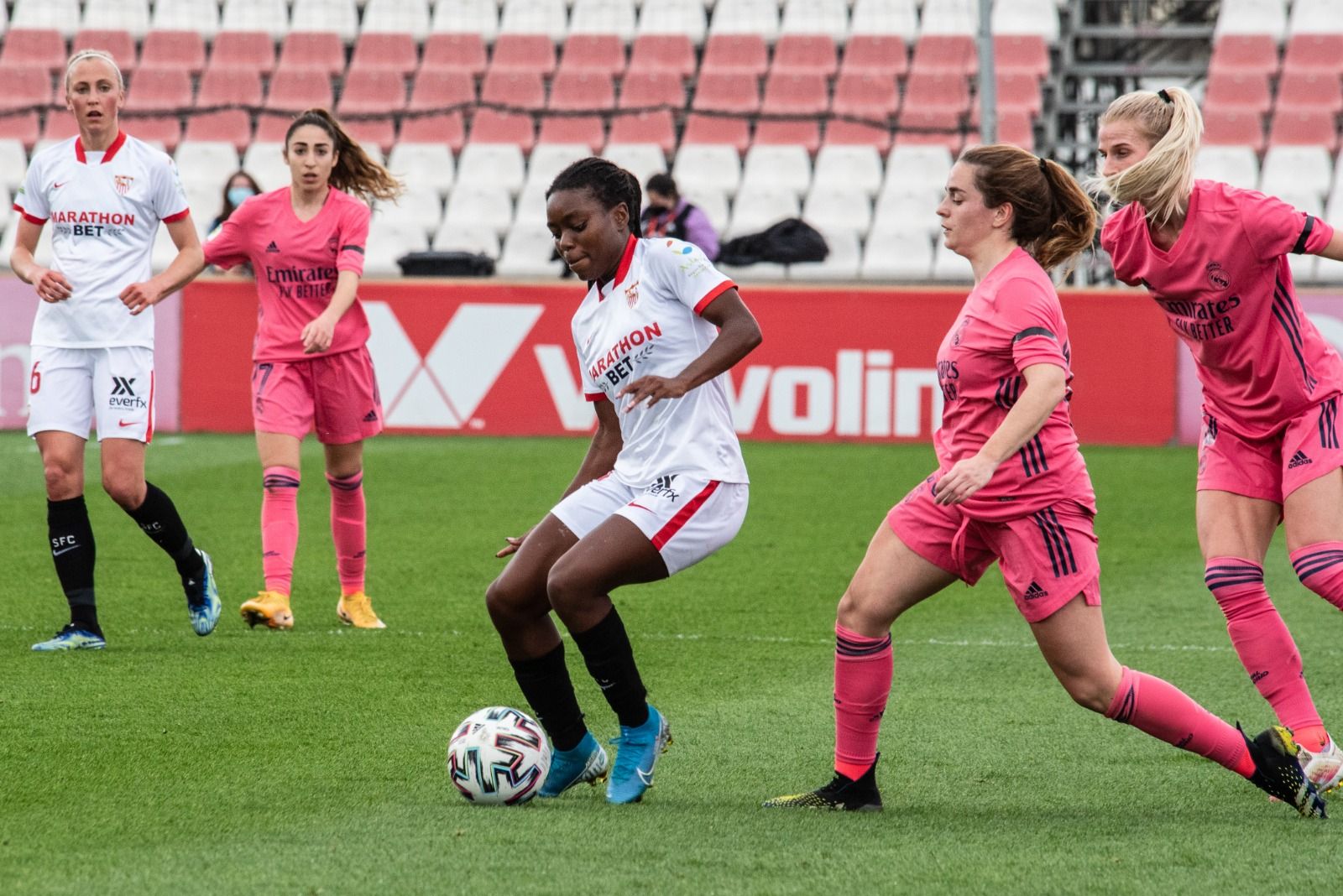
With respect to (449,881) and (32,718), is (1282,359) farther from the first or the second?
(32,718)

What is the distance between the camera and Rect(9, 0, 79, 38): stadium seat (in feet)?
68.1

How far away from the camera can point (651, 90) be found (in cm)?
1984

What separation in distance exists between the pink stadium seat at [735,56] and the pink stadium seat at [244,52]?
497 cm

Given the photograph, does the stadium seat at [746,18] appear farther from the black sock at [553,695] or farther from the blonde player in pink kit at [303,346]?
the black sock at [553,695]

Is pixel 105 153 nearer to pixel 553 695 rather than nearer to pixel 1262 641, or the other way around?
pixel 553 695

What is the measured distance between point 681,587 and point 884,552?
13.8 feet

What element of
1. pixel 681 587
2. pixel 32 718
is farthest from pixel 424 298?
pixel 32 718

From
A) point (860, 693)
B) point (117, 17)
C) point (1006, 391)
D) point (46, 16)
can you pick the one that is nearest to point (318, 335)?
point (860, 693)

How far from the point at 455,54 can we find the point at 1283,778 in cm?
1741

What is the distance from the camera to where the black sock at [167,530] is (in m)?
6.95

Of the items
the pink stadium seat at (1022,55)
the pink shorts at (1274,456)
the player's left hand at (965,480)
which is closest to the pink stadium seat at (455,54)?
the pink stadium seat at (1022,55)

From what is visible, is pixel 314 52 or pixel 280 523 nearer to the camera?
pixel 280 523

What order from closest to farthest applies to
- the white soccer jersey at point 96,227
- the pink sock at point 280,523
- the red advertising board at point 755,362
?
1. the white soccer jersey at point 96,227
2. the pink sock at point 280,523
3. the red advertising board at point 755,362

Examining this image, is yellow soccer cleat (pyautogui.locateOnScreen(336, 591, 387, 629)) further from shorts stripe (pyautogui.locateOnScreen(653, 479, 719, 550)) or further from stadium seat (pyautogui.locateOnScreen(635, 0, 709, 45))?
stadium seat (pyautogui.locateOnScreen(635, 0, 709, 45))
